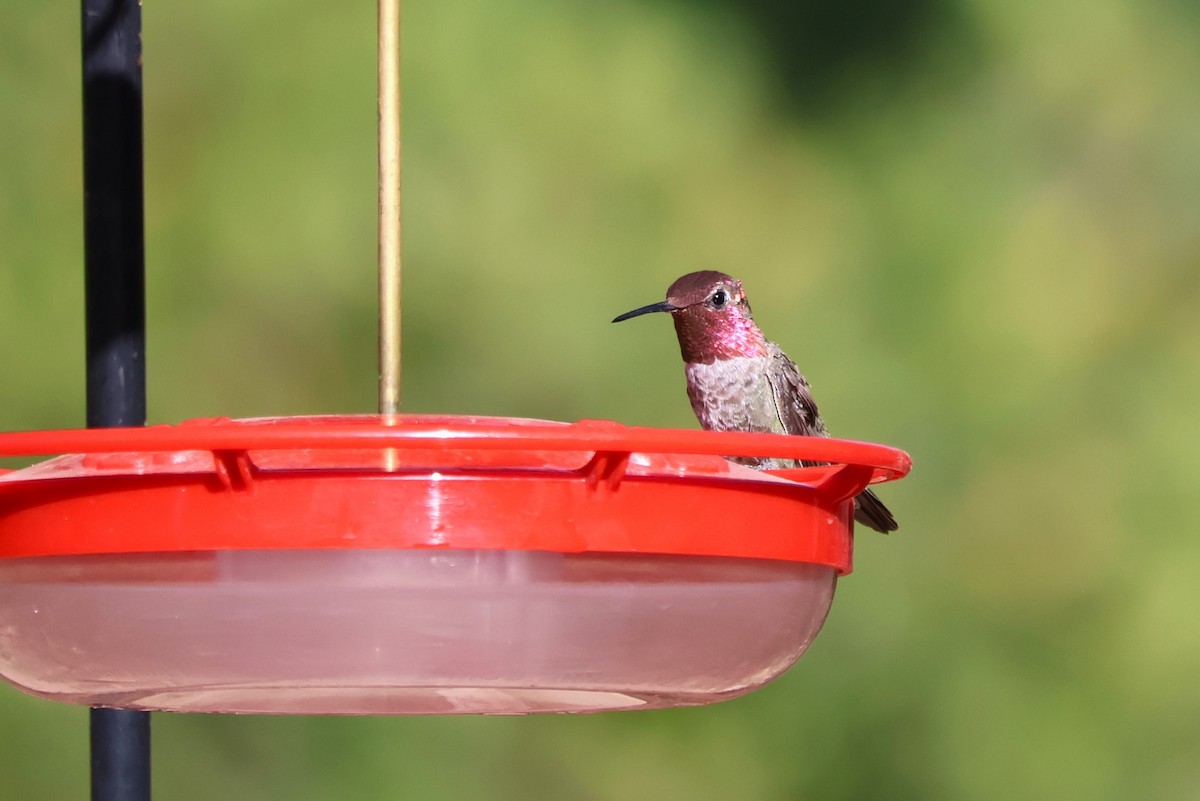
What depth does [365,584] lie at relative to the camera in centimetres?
139

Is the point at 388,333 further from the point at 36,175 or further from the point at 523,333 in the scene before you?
the point at 36,175

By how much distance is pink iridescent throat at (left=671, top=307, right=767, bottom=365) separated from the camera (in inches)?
147

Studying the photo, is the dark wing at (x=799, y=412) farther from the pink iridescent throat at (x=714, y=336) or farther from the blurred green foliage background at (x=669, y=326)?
the blurred green foliage background at (x=669, y=326)

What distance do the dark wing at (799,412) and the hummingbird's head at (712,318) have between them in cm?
7

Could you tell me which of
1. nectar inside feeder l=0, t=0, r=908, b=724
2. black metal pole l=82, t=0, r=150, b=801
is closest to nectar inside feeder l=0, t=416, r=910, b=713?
nectar inside feeder l=0, t=0, r=908, b=724

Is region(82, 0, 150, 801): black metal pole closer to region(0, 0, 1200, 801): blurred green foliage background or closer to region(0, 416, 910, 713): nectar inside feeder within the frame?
region(0, 416, 910, 713): nectar inside feeder

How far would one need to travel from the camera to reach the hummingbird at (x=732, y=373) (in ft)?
12.1

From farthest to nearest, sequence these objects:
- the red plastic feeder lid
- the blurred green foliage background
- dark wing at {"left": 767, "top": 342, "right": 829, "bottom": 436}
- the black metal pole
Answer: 1. the blurred green foliage background
2. dark wing at {"left": 767, "top": 342, "right": 829, "bottom": 436}
3. the black metal pole
4. the red plastic feeder lid

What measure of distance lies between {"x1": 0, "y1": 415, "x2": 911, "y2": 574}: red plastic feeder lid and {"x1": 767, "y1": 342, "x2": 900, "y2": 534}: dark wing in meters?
2.21

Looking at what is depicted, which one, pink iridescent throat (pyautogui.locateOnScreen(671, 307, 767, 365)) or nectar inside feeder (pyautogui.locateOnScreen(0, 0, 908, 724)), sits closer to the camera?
nectar inside feeder (pyautogui.locateOnScreen(0, 0, 908, 724))

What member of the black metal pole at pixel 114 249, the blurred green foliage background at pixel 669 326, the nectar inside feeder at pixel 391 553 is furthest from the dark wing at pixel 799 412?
the nectar inside feeder at pixel 391 553

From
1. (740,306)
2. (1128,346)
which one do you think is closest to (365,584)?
(740,306)

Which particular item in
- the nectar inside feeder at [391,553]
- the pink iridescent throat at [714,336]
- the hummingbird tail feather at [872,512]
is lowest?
the hummingbird tail feather at [872,512]

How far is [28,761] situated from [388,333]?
392cm
